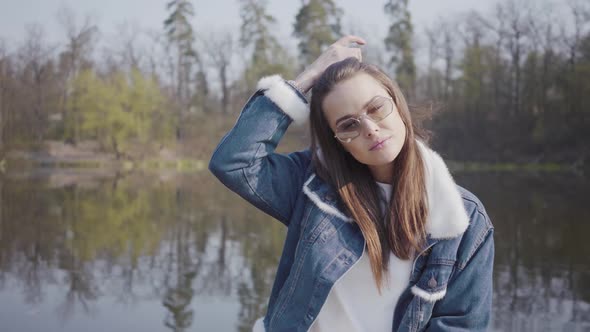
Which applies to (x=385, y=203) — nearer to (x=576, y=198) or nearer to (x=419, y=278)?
(x=419, y=278)

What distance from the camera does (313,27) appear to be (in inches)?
1581

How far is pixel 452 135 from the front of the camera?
37.0 m

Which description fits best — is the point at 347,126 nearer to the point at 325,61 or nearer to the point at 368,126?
the point at 368,126

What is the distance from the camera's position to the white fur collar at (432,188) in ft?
4.75

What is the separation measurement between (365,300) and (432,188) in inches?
14.5

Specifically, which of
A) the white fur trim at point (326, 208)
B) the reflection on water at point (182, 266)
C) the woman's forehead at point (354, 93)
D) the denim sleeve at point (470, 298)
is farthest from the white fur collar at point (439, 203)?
the reflection on water at point (182, 266)

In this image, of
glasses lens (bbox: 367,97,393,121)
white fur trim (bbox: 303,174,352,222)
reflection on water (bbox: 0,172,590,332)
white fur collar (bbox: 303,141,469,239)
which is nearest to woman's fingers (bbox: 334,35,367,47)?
glasses lens (bbox: 367,97,393,121)

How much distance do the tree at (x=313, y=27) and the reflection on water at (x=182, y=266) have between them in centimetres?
2901

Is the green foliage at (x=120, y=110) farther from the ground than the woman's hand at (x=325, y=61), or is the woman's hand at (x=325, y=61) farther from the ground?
the woman's hand at (x=325, y=61)

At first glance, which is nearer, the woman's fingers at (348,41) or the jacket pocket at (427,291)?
the jacket pocket at (427,291)

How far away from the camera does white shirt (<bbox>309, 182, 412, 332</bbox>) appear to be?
59.7 inches

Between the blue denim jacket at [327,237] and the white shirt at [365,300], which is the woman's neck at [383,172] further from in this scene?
the white shirt at [365,300]

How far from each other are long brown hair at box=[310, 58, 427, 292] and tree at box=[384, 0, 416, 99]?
38578 mm

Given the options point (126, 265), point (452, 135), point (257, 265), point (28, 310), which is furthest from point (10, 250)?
point (452, 135)
